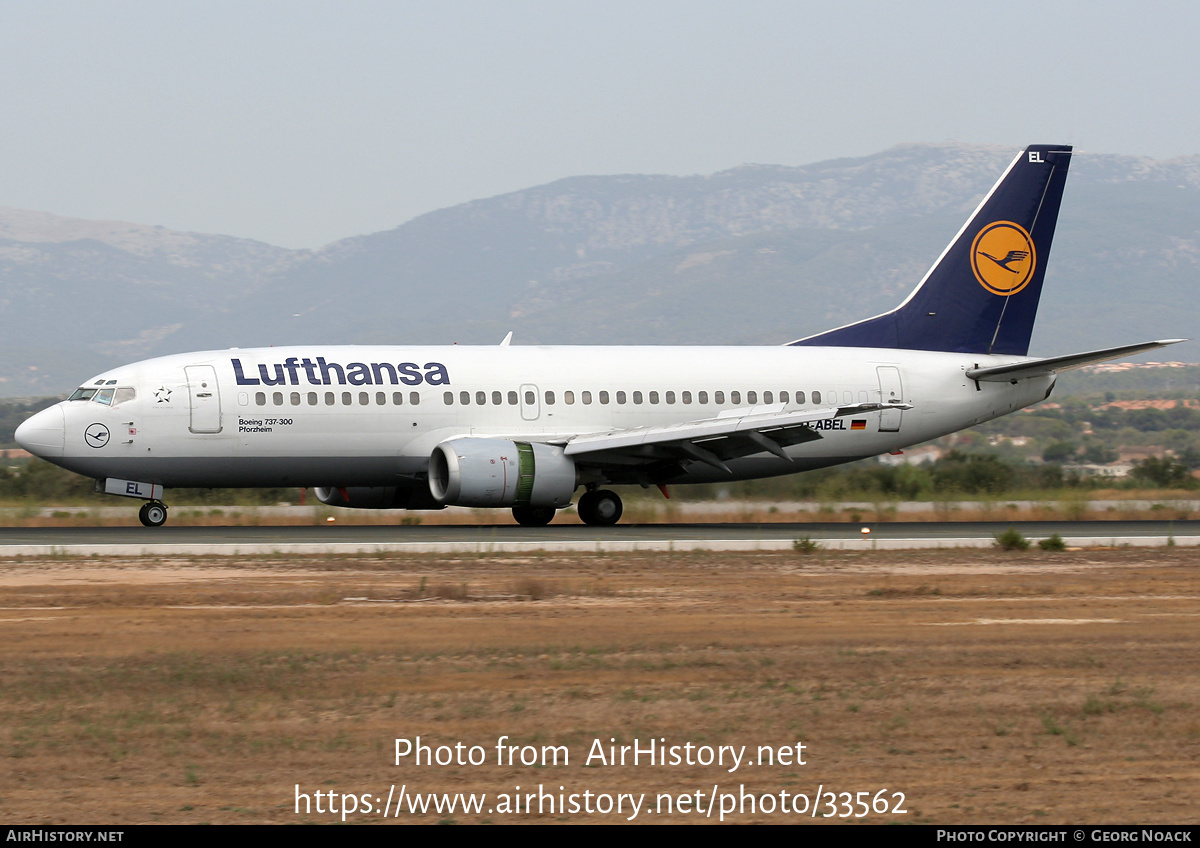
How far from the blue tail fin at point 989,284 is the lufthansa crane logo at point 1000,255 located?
0.08 ft

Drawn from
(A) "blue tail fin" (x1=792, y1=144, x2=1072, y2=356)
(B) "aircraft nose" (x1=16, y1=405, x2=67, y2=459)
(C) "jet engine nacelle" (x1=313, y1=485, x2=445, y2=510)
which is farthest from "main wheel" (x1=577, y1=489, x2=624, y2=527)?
(B) "aircraft nose" (x1=16, y1=405, x2=67, y2=459)

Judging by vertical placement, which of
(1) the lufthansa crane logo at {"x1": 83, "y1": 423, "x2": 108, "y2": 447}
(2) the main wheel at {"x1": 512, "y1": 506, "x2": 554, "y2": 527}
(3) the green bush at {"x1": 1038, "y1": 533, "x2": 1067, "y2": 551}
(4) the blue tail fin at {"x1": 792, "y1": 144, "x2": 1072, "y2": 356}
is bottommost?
(2) the main wheel at {"x1": 512, "y1": 506, "x2": 554, "y2": 527}

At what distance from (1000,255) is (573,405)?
36.9ft

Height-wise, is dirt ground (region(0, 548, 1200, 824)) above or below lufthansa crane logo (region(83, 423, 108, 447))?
below

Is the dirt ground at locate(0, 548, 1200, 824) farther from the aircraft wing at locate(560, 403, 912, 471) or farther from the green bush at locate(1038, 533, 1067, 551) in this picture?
the aircraft wing at locate(560, 403, 912, 471)

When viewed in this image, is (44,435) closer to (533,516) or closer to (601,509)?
(533,516)

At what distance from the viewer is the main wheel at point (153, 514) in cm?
2941

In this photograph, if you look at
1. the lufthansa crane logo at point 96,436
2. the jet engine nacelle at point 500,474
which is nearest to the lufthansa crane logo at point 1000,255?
the jet engine nacelle at point 500,474

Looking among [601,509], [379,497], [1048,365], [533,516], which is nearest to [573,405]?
[601,509]

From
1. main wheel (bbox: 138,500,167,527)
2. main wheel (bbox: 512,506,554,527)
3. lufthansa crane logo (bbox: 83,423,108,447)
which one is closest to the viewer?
lufthansa crane logo (bbox: 83,423,108,447)

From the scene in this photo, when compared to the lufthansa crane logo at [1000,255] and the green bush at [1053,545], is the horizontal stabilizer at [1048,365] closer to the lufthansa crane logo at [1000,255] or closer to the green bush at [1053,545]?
the lufthansa crane logo at [1000,255]

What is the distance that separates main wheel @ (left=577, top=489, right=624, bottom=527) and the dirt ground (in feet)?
36.4

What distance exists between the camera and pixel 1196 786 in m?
8.96

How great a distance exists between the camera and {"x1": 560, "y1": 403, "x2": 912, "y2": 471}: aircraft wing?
2895cm
